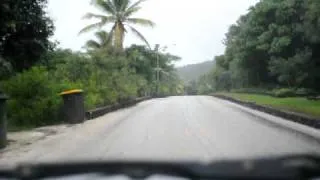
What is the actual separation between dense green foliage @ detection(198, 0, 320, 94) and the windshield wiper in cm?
3007

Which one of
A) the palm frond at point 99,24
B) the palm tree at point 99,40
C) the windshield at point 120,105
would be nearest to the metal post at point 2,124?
the windshield at point 120,105

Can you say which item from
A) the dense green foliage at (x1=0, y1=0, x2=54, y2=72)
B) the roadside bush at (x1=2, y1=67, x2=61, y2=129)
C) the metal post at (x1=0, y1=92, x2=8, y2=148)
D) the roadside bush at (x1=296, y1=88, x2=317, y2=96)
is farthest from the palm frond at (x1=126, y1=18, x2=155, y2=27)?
the metal post at (x1=0, y1=92, x2=8, y2=148)

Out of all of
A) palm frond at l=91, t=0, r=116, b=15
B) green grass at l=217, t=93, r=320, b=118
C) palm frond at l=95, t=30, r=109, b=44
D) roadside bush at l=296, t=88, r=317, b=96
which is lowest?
green grass at l=217, t=93, r=320, b=118

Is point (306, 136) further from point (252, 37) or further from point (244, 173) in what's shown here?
point (252, 37)

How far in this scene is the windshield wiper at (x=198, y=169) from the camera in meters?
4.37

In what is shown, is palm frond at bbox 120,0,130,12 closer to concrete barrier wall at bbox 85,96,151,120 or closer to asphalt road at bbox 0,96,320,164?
concrete barrier wall at bbox 85,96,151,120

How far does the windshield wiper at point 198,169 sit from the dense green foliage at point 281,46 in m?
30.1

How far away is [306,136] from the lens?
1939 cm

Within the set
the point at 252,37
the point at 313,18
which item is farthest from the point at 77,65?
the point at 252,37

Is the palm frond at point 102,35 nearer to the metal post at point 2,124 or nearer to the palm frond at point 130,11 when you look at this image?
the palm frond at point 130,11

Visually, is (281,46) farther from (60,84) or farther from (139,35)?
(60,84)

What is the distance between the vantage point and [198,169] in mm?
4426

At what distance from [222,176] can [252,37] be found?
57.5 m

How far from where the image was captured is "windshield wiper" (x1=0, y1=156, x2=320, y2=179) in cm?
437
